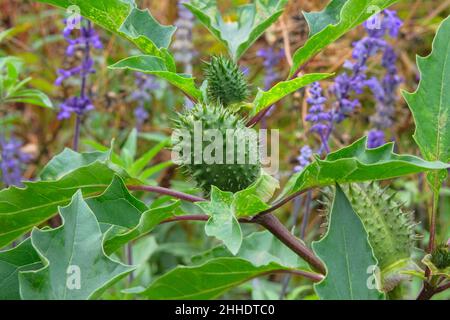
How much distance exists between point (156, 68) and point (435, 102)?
0.47 meters

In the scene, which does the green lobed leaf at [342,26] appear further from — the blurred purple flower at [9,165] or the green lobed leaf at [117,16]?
the blurred purple flower at [9,165]

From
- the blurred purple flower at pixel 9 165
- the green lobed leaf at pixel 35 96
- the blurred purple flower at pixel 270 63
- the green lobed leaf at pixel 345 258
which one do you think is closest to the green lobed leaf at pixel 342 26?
the green lobed leaf at pixel 345 258

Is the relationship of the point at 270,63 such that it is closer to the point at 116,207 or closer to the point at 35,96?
the point at 35,96

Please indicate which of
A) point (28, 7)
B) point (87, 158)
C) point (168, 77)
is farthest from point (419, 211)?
point (28, 7)

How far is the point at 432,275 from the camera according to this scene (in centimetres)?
107

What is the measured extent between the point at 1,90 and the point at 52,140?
3.04 ft

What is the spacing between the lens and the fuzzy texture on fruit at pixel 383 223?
1.18m

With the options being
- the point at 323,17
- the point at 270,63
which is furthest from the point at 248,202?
the point at 270,63

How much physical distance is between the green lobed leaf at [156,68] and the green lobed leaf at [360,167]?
0.24 m

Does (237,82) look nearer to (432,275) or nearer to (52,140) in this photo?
(432,275)

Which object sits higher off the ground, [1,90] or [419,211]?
[1,90]

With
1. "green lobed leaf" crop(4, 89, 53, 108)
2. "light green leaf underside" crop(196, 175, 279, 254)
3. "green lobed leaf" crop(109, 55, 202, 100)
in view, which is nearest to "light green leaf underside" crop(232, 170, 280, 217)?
"light green leaf underside" crop(196, 175, 279, 254)

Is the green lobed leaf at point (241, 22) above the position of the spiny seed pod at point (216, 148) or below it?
above

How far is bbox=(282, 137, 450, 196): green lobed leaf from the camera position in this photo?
98 centimetres
